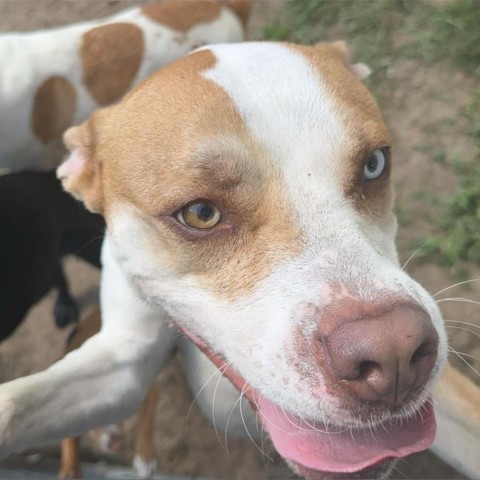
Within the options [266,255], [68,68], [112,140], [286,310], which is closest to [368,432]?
[286,310]

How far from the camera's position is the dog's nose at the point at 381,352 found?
1427 mm

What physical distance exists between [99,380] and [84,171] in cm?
80

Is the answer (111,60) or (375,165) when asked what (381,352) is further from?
(111,60)

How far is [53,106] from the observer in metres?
4.00

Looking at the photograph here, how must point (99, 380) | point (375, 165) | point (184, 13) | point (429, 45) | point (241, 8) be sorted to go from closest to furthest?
point (375, 165) → point (99, 380) → point (184, 13) → point (241, 8) → point (429, 45)

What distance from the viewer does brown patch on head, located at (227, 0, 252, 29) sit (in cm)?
434

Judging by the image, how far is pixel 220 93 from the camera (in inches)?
75.4

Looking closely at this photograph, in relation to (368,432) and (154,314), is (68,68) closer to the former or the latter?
(154,314)

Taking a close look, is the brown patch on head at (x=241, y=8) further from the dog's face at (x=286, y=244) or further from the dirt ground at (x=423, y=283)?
the dog's face at (x=286, y=244)

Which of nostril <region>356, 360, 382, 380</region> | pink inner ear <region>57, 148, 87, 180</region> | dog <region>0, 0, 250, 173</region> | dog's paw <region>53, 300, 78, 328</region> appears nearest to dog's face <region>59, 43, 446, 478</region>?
nostril <region>356, 360, 382, 380</region>

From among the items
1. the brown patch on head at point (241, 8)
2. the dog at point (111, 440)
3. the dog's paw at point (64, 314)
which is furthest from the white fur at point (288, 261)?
the brown patch on head at point (241, 8)

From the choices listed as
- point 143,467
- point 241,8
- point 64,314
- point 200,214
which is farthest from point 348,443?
point 241,8

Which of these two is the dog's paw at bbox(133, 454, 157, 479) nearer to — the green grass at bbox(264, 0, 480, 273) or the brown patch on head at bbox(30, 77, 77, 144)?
the green grass at bbox(264, 0, 480, 273)

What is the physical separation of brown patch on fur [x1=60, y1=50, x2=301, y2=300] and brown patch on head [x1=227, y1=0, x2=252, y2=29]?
2476mm
